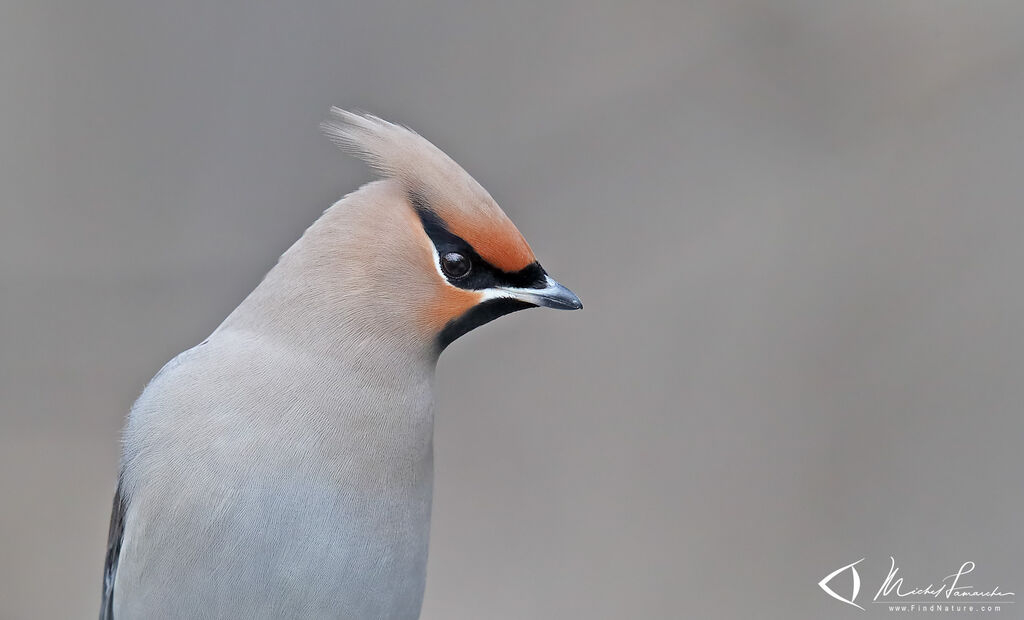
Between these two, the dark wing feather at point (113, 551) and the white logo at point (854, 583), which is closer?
the dark wing feather at point (113, 551)

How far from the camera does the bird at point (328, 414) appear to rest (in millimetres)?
1736

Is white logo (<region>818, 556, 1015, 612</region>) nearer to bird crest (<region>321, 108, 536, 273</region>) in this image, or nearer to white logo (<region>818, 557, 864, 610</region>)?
white logo (<region>818, 557, 864, 610</region>)

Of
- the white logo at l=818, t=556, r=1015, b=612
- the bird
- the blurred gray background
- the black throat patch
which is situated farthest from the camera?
the blurred gray background

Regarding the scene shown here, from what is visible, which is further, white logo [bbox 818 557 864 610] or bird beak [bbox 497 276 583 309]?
white logo [bbox 818 557 864 610]

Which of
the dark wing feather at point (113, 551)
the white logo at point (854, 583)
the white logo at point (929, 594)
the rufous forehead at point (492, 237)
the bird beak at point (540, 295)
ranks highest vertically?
the rufous forehead at point (492, 237)

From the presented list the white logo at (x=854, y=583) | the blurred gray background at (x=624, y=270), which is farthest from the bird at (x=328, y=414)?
the white logo at (x=854, y=583)

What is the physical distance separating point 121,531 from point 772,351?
2.61 metres

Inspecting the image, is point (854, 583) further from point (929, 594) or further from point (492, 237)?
point (492, 237)

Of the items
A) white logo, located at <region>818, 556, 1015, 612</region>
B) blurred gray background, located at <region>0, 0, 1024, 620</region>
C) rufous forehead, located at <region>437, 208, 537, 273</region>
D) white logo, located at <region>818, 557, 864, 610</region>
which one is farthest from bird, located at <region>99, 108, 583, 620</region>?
white logo, located at <region>818, 557, 864, 610</region>

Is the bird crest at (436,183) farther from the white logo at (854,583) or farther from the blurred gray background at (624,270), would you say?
the white logo at (854,583)

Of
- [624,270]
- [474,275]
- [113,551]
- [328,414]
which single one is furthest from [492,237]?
[624,270]

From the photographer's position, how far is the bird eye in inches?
72.4

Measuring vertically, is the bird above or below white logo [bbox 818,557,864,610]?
above

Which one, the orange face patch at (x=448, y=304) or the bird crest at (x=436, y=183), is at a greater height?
the bird crest at (x=436, y=183)
